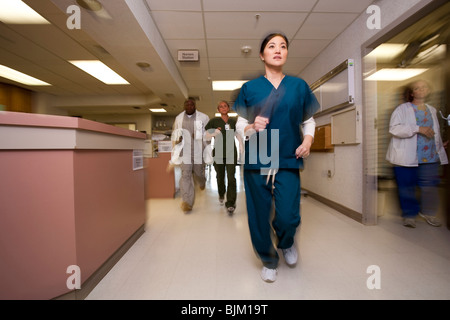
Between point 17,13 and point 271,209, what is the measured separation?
3.77 metres

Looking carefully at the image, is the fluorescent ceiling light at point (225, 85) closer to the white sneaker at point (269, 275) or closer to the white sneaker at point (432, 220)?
the white sneaker at point (432, 220)

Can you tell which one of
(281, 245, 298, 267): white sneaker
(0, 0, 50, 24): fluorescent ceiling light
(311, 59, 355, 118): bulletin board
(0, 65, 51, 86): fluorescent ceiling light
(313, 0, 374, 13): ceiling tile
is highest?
(0, 65, 51, 86): fluorescent ceiling light

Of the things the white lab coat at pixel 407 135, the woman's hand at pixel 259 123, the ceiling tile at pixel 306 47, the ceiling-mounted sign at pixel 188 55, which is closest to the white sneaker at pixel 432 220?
the white lab coat at pixel 407 135

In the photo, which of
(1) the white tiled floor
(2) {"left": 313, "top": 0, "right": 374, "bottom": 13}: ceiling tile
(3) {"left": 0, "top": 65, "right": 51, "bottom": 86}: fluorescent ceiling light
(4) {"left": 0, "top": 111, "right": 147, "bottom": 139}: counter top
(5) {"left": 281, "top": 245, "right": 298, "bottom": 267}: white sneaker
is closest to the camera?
(4) {"left": 0, "top": 111, "right": 147, "bottom": 139}: counter top

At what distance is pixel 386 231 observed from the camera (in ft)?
7.02

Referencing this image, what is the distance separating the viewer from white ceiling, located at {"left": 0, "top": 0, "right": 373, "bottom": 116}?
2.38 meters

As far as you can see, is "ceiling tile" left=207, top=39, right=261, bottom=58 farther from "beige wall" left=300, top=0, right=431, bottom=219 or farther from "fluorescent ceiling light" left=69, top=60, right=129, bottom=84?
"fluorescent ceiling light" left=69, top=60, right=129, bottom=84

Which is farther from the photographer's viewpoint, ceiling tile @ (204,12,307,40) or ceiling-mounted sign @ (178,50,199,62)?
ceiling-mounted sign @ (178,50,199,62)

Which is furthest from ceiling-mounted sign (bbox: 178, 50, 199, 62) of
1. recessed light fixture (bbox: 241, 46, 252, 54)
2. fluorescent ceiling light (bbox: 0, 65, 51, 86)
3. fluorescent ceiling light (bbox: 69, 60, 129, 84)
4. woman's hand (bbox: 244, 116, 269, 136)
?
fluorescent ceiling light (bbox: 0, 65, 51, 86)

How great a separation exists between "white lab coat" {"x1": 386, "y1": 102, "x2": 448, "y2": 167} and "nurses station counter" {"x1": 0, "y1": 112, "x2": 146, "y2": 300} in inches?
108

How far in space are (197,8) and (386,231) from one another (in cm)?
315

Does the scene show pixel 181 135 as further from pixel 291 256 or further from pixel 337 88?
pixel 337 88
